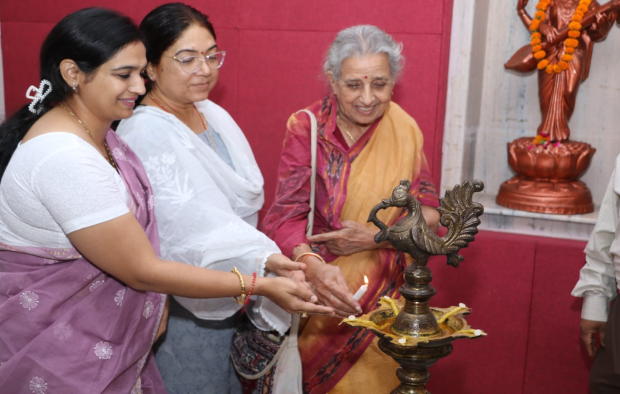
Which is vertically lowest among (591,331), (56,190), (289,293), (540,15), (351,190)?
(591,331)

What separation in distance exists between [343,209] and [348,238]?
0.43 ft

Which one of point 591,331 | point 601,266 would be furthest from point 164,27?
point 591,331

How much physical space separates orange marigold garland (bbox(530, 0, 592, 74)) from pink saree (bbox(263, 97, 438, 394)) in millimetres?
1121

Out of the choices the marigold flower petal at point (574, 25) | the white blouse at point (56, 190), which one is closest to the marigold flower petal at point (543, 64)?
the marigold flower petal at point (574, 25)

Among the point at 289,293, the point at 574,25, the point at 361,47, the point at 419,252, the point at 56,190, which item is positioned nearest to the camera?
the point at 419,252

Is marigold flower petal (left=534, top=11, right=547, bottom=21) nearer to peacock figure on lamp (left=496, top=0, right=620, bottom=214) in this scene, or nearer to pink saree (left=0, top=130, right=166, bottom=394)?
peacock figure on lamp (left=496, top=0, right=620, bottom=214)

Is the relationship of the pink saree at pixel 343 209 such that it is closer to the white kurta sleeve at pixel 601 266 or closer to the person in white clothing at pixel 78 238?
the person in white clothing at pixel 78 238

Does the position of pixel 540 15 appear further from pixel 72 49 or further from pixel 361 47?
pixel 72 49

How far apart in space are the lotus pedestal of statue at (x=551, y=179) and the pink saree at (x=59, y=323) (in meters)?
1.97

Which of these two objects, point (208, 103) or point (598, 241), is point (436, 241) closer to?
point (598, 241)

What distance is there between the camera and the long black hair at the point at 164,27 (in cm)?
226

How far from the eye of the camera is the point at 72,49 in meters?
1.77

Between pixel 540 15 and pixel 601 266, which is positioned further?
pixel 540 15

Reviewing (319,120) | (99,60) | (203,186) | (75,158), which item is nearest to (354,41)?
(319,120)
